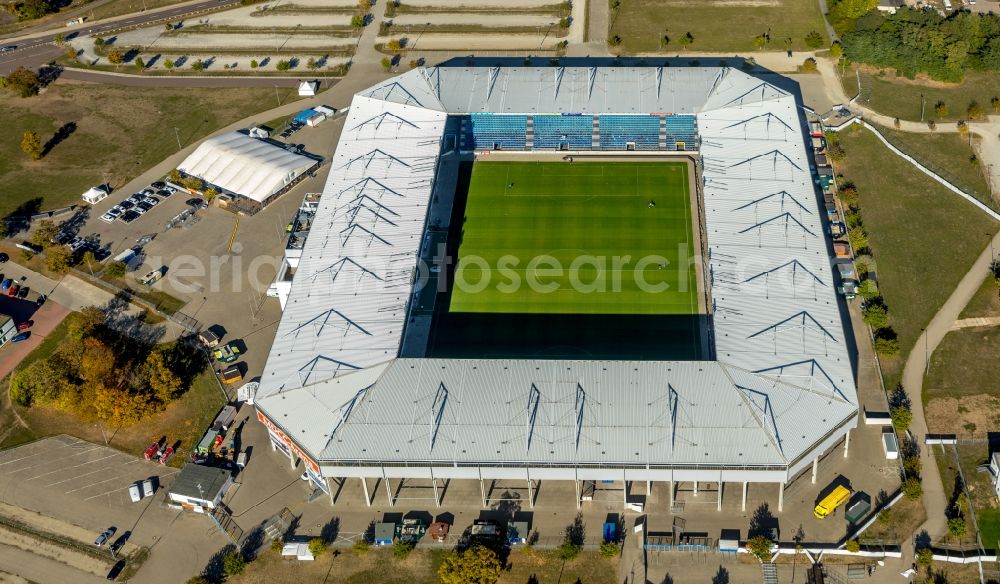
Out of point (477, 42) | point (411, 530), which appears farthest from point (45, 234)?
point (477, 42)

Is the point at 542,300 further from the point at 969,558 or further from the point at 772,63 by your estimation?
the point at 772,63

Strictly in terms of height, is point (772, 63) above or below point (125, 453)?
above

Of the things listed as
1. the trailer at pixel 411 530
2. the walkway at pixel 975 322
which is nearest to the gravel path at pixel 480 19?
the walkway at pixel 975 322

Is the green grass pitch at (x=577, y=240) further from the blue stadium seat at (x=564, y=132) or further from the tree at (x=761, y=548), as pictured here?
the tree at (x=761, y=548)

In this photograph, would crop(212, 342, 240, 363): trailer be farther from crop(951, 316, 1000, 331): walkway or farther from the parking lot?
crop(951, 316, 1000, 331): walkway

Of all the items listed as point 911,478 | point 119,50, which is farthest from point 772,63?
point 119,50

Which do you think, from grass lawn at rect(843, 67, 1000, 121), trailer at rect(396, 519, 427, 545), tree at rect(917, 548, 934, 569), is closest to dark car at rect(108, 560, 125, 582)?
trailer at rect(396, 519, 427, 545)
